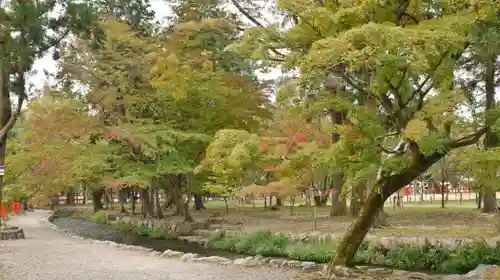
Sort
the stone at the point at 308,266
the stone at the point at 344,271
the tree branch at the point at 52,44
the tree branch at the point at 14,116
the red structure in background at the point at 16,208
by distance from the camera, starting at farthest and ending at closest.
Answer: the red structure in background at the point at 16,208 → the stone at the point at 308,266 → the stone at the point at 344,271 → the tree branch at the point at 14,116 → the tree branch at the point at 52,44

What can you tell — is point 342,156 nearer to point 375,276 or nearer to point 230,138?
point 230,138

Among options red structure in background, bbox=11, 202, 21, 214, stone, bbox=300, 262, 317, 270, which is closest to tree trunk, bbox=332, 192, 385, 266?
stone, bbox=300, 262, 317, 270

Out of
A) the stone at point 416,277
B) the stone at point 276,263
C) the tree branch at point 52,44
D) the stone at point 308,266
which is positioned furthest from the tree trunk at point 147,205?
the tree branch at point 52,44

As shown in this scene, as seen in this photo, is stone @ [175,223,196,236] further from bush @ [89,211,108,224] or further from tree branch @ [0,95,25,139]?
tree branch @ [0,95,25,139]

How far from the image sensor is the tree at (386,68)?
6418 millimetres

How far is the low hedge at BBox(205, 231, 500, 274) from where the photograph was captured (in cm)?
1081

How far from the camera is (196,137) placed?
16828mm

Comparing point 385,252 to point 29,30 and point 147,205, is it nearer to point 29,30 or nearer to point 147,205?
point 29,30

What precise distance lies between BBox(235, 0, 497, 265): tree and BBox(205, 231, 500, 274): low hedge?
2609 millimetres

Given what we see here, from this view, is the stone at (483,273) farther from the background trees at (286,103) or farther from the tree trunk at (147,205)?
the tree trunk at (147,205)

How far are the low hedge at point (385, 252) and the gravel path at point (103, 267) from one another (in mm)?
2964

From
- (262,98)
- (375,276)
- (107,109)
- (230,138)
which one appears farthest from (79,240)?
(375,276)

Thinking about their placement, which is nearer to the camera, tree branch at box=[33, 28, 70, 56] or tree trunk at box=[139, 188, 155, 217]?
tree branch at box=[33, 28, 70, 56]

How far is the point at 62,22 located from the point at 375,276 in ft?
23.9
